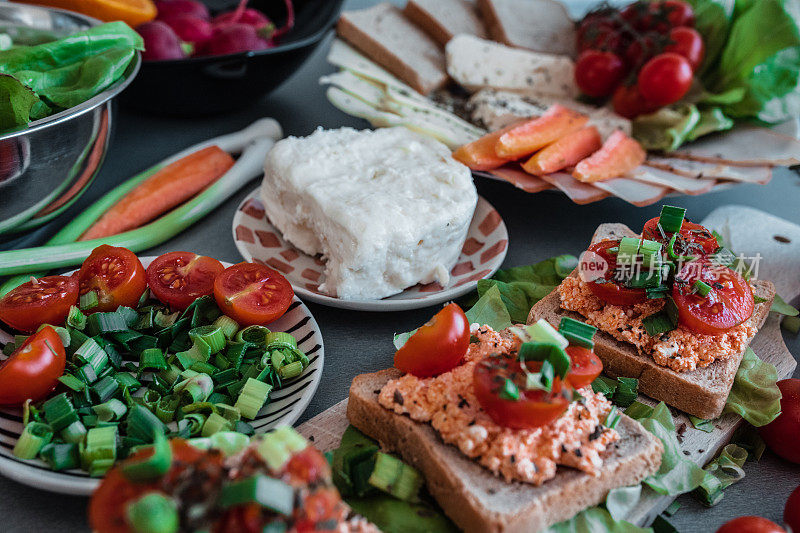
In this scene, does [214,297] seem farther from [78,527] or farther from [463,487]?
[463,487]

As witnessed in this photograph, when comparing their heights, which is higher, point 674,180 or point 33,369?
point 33,369

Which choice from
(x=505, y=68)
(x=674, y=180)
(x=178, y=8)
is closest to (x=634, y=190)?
(x=674, y=180)

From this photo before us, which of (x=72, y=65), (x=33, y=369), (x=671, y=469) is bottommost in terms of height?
(x=671, y=469)

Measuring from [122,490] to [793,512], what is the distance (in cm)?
Result: 150

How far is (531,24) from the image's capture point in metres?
3.75

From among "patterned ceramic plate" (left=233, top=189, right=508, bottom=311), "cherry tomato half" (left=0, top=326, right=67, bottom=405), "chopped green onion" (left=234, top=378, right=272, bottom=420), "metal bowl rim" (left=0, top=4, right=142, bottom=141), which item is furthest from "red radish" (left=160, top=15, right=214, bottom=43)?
"chopped green onion" (left=234, top=378, right=272, bottom=420)

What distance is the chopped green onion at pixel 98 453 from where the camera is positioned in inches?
56.7

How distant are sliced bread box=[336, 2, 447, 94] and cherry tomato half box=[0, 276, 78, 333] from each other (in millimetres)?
1999

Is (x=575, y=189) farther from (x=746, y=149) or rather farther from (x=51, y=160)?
(x=51, y=160)

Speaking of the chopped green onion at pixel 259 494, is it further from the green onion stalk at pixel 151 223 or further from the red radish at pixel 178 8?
the red radish at pixel 178 8

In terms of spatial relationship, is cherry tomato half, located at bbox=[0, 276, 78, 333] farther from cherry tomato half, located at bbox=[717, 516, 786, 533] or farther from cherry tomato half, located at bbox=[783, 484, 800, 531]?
cherry tomato half, located at bbox=[783, 484, 800, 531]

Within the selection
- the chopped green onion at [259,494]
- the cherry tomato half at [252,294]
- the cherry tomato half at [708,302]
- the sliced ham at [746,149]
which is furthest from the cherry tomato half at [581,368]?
the sliced ham at [746,149]

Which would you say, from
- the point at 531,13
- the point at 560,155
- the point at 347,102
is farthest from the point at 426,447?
the point at 531,13

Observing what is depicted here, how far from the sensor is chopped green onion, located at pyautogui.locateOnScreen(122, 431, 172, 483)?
3.63 feet
